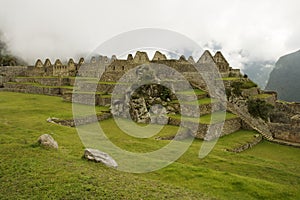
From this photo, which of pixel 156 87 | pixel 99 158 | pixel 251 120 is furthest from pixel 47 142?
pixel 251 120

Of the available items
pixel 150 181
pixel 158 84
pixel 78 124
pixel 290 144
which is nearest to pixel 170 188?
pixel 150 181

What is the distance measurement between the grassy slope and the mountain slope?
39.4 meters

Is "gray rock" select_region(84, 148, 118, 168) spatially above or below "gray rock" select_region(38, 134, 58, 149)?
below

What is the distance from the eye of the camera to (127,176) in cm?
752

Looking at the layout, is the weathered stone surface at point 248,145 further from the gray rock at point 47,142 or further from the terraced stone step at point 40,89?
the terraced stone step at point 40,89

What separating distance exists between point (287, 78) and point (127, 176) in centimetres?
5301

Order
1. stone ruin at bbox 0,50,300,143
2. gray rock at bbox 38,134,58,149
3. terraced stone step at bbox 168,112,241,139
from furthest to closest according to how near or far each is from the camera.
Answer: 1. stone ruin at bbox 0,50,300,143
2. terraced stone step at bbox 168,112,241,139
3. gray rock at bbox 38,134,58,149

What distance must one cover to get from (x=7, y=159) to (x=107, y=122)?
899 cm

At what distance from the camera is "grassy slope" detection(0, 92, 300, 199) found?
628 cm

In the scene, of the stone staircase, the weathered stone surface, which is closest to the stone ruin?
the stone staircase

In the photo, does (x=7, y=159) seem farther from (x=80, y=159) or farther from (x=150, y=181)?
(x=150, y=181)

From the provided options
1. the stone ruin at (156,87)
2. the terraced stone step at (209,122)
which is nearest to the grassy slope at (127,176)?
the terraced stone step at (209,122)

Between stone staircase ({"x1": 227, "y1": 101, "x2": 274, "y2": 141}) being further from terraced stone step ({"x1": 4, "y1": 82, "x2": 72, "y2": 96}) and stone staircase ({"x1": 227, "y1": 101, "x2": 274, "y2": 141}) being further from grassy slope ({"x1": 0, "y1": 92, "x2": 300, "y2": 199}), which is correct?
terraced stone step ({"x1": 4, "y1": 82, "x2": 72, "y2": 96})

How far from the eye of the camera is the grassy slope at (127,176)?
6.28 metres
